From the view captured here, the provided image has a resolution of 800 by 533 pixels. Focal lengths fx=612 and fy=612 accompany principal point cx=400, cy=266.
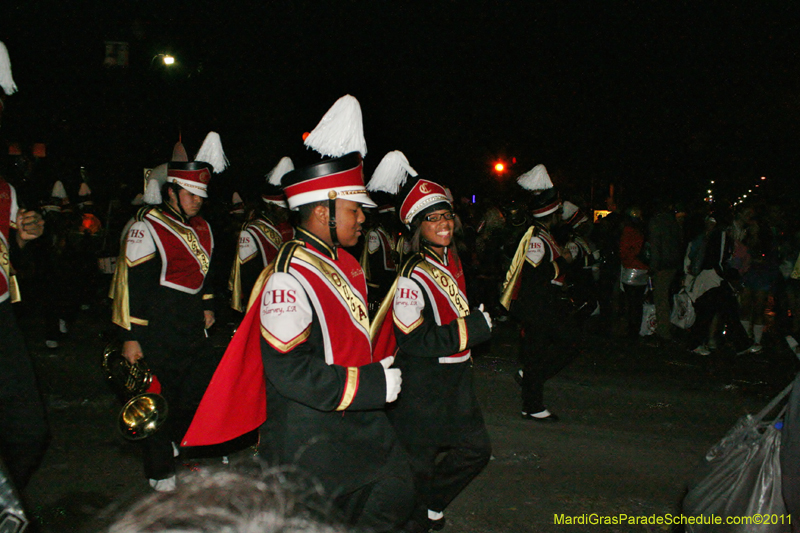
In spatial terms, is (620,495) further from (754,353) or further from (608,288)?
(608,288)

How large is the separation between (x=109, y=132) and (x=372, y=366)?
71.5 feet

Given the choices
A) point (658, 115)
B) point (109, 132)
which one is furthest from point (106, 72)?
point (658, 115)

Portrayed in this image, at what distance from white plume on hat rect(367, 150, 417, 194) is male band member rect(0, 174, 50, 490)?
192 cm

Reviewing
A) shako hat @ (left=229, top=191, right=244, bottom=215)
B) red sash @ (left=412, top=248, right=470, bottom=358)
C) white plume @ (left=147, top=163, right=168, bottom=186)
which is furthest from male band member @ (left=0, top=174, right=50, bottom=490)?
shako hat @ (left=229, top=191, right=244, bottom=215)

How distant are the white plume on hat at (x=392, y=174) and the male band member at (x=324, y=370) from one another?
3.79 feet

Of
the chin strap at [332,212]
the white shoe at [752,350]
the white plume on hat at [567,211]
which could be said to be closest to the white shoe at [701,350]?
the white shoe at [752,350]

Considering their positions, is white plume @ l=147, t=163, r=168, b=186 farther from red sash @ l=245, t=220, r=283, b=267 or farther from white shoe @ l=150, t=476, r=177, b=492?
white shoe @ l=150, t=476, r=177, b=492

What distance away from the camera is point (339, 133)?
279 cm

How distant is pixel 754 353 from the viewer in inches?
332

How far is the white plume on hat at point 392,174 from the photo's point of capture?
386 cm

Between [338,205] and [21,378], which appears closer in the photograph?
[338,205]

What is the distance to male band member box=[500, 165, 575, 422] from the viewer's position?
5.45 metres

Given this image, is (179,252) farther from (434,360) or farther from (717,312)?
(717,312)

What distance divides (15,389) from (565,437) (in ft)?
13.7
